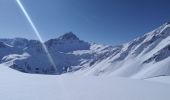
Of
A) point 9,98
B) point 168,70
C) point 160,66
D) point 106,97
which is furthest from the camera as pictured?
point 160,66

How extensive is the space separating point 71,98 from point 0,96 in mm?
2389

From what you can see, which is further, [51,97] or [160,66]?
[160,66]

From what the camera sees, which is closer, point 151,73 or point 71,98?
point 71,98

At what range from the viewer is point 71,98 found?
8789 mm

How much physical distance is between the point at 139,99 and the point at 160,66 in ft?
627

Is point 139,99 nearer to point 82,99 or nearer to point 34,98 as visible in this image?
point 82,99

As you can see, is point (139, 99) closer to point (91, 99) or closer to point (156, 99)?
point (156, 99)

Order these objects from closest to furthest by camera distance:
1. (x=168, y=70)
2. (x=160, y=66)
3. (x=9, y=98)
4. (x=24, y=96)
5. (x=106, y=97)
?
(x=9, y=98)
(x=24, y=96)
(x=106, y=97)
(x=168, y=70)
(x=160, y=66)

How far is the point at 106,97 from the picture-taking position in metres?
9.50

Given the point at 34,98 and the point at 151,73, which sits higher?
the point at 151,73

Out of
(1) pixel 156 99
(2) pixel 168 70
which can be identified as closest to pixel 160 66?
(2) pixel 168 70

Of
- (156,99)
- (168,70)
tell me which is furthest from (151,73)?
(156,99)

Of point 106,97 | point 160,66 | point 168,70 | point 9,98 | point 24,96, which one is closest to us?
point 9,98

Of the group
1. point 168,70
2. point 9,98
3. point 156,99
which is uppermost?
point 168,70
